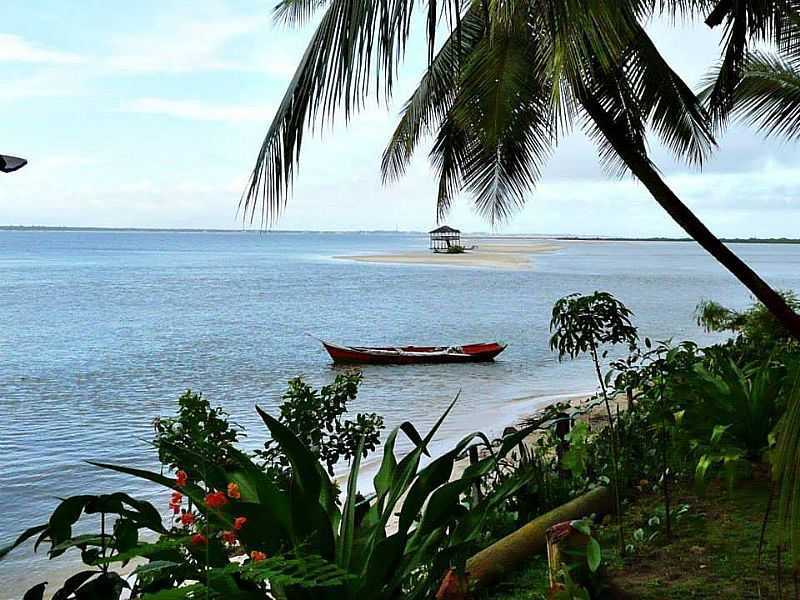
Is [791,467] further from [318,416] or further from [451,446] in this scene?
[451,446]

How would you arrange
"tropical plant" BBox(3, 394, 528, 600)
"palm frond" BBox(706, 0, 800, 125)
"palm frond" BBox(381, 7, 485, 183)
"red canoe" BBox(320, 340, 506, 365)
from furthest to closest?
"red canoe" BBox(320, 340, 506, 365)
"palm frond" BBox(381, 7, 485, 183)
"palm frond" BBox(706, 0, 800, 125)
"tropical plant" BBox(3, 394, 528, 600)

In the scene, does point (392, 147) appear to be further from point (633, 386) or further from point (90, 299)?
point (90, 299)

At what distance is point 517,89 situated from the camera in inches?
287

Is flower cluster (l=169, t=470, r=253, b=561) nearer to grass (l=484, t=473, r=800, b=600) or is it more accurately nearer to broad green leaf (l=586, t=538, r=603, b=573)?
broad green leaf (l=586, t=538, r=603, b=573)

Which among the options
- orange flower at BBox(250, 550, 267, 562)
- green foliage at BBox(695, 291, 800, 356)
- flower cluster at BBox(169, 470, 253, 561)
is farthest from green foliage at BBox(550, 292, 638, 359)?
orange flower at BBox(250, 550, 267, 562)

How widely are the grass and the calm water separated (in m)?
3.66

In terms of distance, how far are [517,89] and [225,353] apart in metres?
17.9

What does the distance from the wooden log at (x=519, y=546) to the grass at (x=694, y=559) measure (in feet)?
0.18

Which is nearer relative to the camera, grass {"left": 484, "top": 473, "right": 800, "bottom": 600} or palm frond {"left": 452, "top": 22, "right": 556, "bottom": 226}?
grass {"left": 484, "top": 473, "right": 800, "bottom": 600}

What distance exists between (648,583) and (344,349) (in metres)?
17.0

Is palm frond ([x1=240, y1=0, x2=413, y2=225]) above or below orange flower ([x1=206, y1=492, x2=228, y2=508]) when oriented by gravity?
above

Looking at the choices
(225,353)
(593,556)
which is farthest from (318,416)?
(225,353)

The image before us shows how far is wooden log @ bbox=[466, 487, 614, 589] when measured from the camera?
3445mm

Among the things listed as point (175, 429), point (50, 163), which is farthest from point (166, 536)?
point (50, 163)
